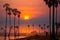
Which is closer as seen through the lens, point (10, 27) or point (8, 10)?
point (8, 10)

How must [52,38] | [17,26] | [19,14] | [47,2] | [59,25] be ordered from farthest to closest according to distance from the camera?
[17,26], [19,14], [59,25], [47,2], [52,38]

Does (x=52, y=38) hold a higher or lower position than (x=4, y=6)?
lower

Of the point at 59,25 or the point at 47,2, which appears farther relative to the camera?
the point at 59,25

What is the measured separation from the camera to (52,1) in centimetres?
7412

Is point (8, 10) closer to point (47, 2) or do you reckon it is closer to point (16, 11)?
point (16, 11)

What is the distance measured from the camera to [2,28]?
149750mm

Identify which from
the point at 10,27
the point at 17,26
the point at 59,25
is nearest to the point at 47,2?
the point at 59,25

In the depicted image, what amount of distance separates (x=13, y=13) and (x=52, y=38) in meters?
54.2

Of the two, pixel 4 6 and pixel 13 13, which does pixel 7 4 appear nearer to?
pixel 4 6

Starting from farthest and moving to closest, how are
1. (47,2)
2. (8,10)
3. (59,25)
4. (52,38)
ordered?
1. (8,10)
2. (59,25)
3. (47,2)
4. (52,38)

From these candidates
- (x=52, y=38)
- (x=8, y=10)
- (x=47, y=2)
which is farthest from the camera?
(x=8, y=10)

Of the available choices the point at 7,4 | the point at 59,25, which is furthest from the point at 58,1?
the point at 7,4

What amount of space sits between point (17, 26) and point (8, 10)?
31232 millimetres

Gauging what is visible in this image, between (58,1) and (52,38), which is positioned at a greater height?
(58,1)
